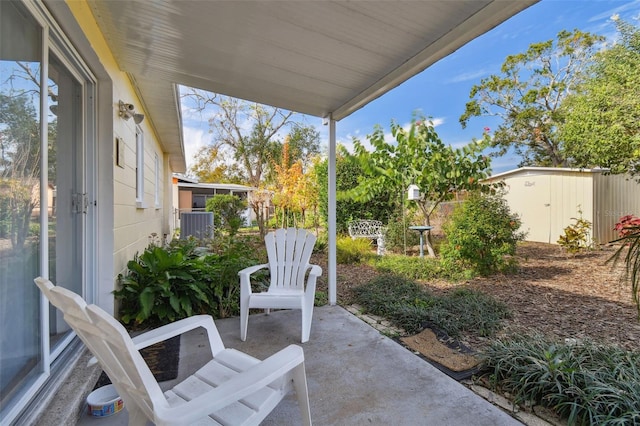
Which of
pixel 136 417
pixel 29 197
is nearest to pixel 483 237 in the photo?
pixel 136 417

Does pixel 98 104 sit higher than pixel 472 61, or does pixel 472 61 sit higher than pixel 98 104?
pixel 472 61

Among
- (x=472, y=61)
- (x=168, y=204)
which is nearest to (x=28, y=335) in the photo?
(x=168, y=204)

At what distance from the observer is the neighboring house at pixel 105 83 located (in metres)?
1.51

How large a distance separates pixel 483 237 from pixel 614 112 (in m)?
4.26

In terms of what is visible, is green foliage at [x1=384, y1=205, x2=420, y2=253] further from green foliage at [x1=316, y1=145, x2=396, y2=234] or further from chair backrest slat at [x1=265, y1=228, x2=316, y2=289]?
chair backrest slat at [x1=265, y1=228, x2=316, y2=289]

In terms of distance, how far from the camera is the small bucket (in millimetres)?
1770

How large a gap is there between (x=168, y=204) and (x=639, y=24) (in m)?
→ 11.7

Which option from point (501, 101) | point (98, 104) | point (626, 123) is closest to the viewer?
point (98, 104)

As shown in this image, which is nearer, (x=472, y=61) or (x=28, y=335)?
(x=28, y=335)

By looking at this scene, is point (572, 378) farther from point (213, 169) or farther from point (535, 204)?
point (213, 169)

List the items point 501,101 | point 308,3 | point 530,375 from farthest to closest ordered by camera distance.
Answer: point 501,101
point 530,375
point 308,3

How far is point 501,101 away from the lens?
1403cm

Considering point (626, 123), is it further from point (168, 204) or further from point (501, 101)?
point (168, 204)

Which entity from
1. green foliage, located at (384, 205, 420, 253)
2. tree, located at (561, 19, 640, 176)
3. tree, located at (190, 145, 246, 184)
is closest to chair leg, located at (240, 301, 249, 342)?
green foliage, located at (384, 205, 420, 253)
